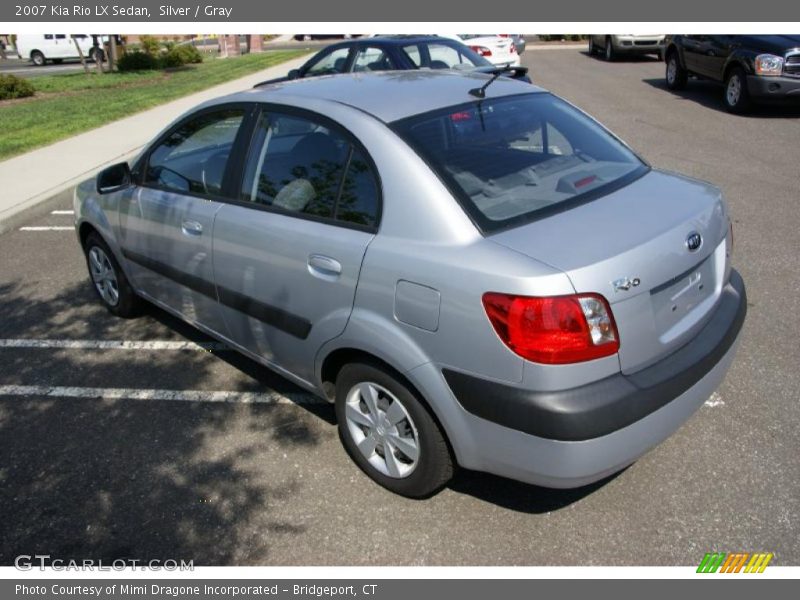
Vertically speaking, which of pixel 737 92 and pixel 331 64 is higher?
pixel 331 64

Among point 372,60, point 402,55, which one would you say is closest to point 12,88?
point 372,60

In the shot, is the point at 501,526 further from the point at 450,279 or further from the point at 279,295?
the point at 279,295

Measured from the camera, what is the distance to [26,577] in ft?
8.96

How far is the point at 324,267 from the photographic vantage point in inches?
114

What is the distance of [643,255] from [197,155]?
2.67m

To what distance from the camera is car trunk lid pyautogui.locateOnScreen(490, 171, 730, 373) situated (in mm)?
2377

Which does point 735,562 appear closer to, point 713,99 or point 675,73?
point 713,99

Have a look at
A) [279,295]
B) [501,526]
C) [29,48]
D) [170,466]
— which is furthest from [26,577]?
[29,48]

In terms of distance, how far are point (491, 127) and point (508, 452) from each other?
1.51m

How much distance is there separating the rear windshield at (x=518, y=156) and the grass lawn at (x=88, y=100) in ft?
31.3

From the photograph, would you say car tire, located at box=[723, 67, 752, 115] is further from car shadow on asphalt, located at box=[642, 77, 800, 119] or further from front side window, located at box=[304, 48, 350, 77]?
front side window, located at box=[304, 48, 350, 77]

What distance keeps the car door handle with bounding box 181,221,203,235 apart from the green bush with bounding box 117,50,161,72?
21703mm

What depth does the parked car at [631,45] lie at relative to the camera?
1934 centimetres

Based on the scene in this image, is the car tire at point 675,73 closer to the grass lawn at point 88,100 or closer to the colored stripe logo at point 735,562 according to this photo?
the grass lawn at point 88,100
